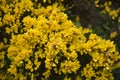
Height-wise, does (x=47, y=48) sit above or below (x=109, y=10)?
below

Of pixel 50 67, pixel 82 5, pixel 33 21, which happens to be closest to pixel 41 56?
pixel 50 67

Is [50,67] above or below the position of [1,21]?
below

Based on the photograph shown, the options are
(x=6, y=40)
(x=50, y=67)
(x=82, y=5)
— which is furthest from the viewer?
(x=82, y=5)

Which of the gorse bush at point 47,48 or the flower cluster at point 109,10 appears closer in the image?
the gorse bush at point 47,48

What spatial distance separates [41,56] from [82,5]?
1.10 m

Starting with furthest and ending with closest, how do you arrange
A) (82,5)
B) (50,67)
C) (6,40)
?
(82,5) < (6,40) < (50,67)

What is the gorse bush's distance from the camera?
3.83 m

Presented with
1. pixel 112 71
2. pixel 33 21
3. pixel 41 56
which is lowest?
pixel 112 71

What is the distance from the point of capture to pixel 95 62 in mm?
4023

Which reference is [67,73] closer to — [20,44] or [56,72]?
[56,72]

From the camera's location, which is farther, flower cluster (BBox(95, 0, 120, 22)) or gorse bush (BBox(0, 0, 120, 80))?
flower cluster (BBox(95, 0, 120, 22))

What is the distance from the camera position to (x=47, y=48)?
12.5ft

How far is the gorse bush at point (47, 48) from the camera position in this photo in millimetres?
3830

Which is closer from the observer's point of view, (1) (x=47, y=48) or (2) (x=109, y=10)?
(1) (x=47, y=48)
